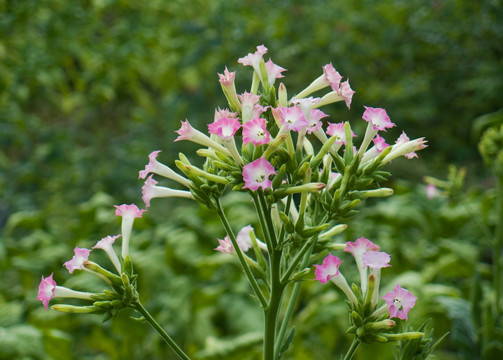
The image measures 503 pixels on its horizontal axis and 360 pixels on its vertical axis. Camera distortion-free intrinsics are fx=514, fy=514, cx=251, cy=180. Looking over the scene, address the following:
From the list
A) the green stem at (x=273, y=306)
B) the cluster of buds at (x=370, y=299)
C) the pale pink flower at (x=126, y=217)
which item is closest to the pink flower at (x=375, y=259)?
the cluster of buds at (x=370, y=299)

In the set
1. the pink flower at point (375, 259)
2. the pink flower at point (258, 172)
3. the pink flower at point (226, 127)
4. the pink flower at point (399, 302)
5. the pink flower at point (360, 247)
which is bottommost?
the pink flower at point (399, 302)

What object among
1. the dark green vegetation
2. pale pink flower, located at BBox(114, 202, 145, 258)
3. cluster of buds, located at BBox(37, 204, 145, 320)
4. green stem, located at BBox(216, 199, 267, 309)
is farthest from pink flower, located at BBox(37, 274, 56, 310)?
the dark green vegetation

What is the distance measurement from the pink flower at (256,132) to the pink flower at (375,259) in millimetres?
210

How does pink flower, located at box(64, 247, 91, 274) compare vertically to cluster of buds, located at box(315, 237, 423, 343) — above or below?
above

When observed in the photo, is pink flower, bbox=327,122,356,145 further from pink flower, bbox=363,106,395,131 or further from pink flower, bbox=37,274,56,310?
pink flower, bbox=37,274,56,310

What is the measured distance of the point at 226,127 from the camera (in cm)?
67

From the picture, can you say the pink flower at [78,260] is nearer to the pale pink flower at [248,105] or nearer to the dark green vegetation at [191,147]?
the pale pink flower at [248,105]

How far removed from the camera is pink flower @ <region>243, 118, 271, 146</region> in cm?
64

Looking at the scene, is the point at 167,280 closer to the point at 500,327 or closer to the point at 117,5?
the point at 500,327

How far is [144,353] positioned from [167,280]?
0.96ft

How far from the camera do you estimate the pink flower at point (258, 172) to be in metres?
0.63

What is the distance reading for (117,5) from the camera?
3.58 meters

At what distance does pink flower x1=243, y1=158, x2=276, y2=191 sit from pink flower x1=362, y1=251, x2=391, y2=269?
0.58 ft

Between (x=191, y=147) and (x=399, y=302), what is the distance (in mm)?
2527
